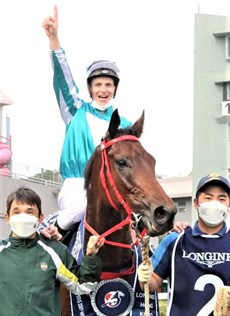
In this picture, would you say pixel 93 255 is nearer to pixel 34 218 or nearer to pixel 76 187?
pixel 34 218

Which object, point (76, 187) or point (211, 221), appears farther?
point (76, 187)

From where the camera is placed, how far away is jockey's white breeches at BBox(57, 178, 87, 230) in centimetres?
575

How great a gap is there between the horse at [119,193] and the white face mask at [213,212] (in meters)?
0.41

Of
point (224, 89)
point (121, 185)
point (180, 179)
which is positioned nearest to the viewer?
point (121, 185)

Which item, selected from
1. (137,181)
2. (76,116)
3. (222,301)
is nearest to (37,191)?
(76,116)

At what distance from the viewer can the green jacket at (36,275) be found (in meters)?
4.39

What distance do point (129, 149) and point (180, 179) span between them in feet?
124

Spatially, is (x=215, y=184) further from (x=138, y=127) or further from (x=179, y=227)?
(x=138, y=127)

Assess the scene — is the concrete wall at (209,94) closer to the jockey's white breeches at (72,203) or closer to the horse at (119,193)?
the jockey's white breeches at (72,203)

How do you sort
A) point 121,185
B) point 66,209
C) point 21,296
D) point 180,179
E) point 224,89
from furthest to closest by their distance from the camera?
point 180,179, point 224,89, point 66,209, point 121,185, point 21,296

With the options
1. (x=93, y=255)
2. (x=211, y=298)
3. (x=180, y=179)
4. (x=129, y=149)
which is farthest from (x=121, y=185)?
(x=180, y=179)

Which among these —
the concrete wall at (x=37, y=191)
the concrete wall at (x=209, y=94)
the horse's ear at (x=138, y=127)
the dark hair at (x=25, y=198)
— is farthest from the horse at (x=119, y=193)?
the concrete wall at (x=209, y=94)

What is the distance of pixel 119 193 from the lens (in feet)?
16.6

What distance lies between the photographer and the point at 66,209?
19.1 feet
